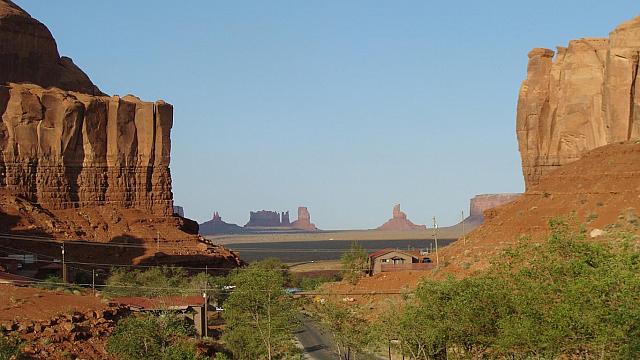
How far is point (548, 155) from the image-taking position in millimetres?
93500

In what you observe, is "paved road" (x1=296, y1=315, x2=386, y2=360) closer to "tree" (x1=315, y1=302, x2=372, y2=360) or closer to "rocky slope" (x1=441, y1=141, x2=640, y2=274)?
"tree" (x1=315, y1=302, x2=372, y2=360)

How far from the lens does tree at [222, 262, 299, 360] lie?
59.3 metres

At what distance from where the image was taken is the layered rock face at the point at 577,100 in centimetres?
8088

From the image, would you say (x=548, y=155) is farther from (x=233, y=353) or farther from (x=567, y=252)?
(x=567, y=252)

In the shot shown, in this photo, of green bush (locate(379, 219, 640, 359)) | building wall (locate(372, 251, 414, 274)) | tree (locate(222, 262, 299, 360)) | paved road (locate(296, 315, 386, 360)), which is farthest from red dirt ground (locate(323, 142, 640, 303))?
green bush (locate(379, 219, 640, 359))

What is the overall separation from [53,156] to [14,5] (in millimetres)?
22792

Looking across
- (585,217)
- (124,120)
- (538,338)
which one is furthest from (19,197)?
(538,338)

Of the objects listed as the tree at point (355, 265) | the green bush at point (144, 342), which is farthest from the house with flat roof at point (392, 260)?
the green bush at point (144, 342)

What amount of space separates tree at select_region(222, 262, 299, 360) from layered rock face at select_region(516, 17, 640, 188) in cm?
3106

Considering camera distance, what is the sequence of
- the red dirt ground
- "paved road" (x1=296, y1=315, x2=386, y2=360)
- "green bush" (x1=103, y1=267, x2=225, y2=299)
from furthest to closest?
"green bush" (x1=103, y1=267, x2=225, y2=299) < the red dirt ground < "paved road" (x1=296, y1=315, x2=386, y2=360)

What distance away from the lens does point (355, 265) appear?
10644cm

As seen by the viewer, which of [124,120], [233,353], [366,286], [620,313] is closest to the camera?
[620,313]

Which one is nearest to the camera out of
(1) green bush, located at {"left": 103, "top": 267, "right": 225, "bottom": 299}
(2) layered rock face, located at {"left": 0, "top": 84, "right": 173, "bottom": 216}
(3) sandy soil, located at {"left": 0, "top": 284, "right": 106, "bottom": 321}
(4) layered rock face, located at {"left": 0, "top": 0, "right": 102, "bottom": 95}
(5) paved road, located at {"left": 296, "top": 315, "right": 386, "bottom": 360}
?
(3) sandy soil, located at {"left": 0, "top": 284, "right": 106, "bottom": 321}

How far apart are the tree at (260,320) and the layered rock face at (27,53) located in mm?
66790
